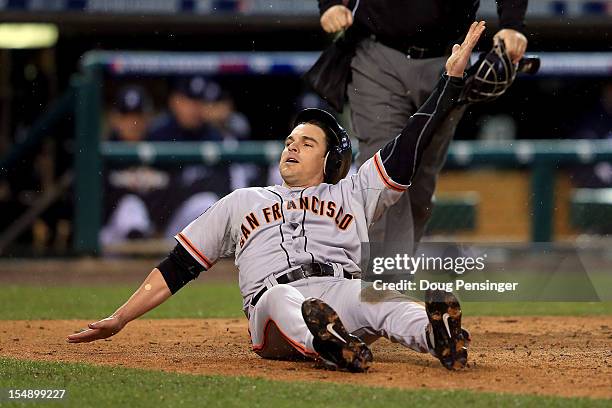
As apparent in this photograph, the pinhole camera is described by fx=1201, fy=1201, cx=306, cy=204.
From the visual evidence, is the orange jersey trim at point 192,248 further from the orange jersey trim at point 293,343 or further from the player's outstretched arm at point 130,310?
the orange jersey trim at point 293,343

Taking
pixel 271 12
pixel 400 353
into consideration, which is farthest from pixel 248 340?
pixel 271 12

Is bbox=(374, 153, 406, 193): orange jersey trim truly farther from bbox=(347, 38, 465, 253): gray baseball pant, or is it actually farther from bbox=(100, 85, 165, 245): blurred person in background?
bbox=(100, 85, 165, 245): blurred person in background

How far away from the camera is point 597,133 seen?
444 inches

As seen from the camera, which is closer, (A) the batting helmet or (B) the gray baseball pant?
(A) the batting helmet

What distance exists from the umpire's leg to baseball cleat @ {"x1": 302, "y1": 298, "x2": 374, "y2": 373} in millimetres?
1257

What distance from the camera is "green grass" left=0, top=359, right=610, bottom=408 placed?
3379 mm

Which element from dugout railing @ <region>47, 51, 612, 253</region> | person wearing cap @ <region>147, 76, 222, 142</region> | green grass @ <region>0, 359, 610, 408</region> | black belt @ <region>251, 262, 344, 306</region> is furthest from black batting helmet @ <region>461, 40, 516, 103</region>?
person wearing cap @ <region>147, 76, 222, 142</region>

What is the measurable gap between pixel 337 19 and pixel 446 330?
1713 mm

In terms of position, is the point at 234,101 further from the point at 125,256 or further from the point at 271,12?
the point at 125,256

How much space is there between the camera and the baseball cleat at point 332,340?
147 inches

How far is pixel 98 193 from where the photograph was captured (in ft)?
30.7

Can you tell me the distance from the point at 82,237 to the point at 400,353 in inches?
204

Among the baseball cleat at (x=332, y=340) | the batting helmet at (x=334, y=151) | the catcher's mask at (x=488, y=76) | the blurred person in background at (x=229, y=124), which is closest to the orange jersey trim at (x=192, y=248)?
the batting helmet at (x=334, y=151)

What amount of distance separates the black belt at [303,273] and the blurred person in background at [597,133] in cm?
630
